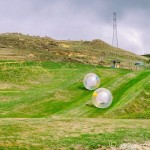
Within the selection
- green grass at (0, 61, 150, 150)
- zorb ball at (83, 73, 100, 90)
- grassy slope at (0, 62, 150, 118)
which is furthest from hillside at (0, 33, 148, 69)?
zorb ball at (83, 73, 100, 90)

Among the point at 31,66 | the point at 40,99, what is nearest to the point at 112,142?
the point at 40,99

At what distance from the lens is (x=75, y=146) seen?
17.3m

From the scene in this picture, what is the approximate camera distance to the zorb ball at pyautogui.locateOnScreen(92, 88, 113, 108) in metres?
34.4

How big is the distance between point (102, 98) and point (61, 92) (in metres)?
9.00

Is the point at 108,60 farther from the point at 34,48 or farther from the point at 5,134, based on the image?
the point at 5,134

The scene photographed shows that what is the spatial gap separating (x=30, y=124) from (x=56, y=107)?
652 inches

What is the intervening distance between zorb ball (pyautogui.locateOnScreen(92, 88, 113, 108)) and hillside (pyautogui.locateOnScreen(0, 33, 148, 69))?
3383 centimetres

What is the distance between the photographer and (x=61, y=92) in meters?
43.1

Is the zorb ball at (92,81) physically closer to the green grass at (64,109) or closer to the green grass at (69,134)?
the green grass at (64,109)

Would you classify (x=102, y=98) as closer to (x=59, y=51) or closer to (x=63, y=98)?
(x=63, y=98)

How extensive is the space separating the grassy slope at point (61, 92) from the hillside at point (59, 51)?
9624 millimetres

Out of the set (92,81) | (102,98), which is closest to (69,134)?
(102,98)

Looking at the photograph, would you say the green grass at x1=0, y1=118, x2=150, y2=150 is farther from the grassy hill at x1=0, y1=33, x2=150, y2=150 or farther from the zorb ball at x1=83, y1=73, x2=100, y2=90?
the zorb ball at x1=83, y1=73, x2=100, y2=90

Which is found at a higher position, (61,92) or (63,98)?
(61,92)
